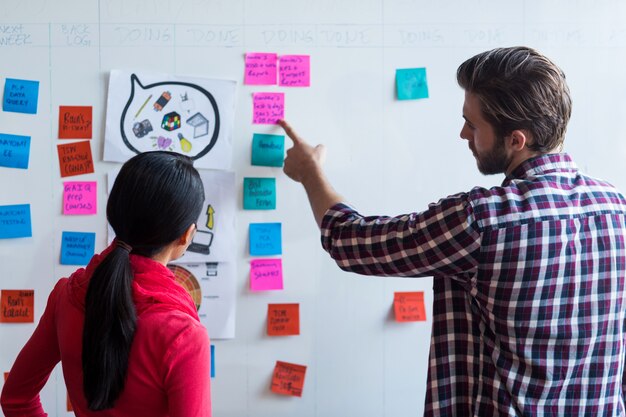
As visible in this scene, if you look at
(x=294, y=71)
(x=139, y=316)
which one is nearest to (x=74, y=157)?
(x=294, y=71)

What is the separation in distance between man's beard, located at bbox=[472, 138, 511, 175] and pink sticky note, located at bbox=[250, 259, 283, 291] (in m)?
0.60

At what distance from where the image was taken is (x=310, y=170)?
52.9 inches

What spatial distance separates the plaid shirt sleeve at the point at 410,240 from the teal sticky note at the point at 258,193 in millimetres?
A: 380

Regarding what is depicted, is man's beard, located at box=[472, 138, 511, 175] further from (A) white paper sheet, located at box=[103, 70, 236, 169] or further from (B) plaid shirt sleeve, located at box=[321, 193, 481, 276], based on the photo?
(A) white paper sheet, located at box=[103, 70, 236, 169]

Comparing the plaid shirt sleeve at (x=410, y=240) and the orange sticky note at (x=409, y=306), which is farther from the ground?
the plaid shirt sleeve at (x=410, y=240)

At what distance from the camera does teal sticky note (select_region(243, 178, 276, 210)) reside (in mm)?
1454

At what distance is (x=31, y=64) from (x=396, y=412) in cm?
125

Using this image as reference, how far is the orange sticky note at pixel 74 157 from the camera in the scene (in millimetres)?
1427

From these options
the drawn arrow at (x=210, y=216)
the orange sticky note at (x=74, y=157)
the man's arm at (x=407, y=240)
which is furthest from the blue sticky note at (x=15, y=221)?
the man's arm at (x=407, y=240)

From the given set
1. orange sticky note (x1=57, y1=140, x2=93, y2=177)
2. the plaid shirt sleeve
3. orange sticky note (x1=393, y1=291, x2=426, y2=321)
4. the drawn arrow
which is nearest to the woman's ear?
the plaid shirt sleeve

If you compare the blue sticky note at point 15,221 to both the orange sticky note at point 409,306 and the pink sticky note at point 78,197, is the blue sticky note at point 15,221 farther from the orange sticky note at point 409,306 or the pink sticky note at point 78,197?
the orange sticky note at point 409,306

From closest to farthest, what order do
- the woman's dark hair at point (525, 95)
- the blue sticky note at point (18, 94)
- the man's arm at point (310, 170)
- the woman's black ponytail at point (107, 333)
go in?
the woman's black ponytail at point (107, 333)
the woman's dark hair at point (525, 95)
the man's arm at point (310, 170)
the blue sticky note at point (18, 94)

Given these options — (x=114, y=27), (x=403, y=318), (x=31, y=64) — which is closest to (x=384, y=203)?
(x=403, y=318)

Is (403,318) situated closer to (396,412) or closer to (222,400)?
(396,412)
